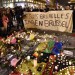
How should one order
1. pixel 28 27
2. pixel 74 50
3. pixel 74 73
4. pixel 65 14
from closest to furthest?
1. pixel 74 73
2. pixel 74 50
3. pixel 65 14
4. pixel 28 27

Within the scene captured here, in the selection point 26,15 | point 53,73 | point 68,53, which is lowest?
point 53,73

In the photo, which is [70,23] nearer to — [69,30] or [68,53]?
[69,30]

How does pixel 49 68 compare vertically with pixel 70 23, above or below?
below

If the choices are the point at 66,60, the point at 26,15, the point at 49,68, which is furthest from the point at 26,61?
the point at 26,15

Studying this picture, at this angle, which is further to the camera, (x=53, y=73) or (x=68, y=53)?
(x=68, y=53)

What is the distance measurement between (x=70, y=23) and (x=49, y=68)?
1.68 metres

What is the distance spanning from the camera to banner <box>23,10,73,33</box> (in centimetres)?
452

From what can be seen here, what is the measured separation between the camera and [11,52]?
362 cm

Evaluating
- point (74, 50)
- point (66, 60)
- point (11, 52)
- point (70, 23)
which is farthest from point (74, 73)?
point (70, 23)

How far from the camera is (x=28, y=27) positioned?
4.99m

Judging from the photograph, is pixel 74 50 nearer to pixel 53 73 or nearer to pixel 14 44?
pixel 53 73

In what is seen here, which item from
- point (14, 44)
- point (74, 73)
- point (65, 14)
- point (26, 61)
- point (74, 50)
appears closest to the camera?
point (74, 73)

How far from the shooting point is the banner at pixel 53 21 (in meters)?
4.52

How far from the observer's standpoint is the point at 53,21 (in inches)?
177
